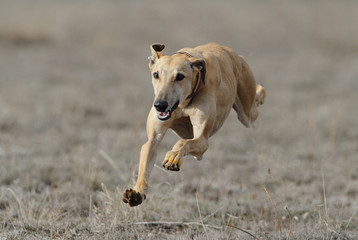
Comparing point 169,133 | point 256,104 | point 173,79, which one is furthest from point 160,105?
point 169,133

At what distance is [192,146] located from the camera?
4559mm

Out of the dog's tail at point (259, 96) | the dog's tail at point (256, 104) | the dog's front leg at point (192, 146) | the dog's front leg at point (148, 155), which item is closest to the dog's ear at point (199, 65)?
the dog's front leg at point (192, 146)

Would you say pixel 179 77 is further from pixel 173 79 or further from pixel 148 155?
pixel 148 155

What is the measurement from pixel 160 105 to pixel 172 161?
46cm

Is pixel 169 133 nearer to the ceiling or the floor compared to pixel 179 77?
nearer to the floor

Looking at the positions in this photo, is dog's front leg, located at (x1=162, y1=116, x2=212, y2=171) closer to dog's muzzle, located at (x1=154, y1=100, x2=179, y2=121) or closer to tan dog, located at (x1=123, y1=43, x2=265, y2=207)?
tan dog, located at (x1=123, y1=43, x2=265, y2=207)

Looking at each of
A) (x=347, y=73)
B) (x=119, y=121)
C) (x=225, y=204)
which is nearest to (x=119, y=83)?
(x=119, y=121)

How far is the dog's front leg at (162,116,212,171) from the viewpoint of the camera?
4227mm

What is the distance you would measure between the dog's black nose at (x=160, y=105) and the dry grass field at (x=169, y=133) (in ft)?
4.25

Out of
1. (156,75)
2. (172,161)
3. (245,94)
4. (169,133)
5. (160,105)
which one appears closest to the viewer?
(172,161)

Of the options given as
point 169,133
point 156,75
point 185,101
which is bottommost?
point 169,133

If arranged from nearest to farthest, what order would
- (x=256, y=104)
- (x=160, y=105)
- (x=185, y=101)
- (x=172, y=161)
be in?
(x=172, y=161) → (x=160, y=105) → (x=185, y=101) → (x=256, y=104)

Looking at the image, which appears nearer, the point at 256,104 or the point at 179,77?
the point at 179,77

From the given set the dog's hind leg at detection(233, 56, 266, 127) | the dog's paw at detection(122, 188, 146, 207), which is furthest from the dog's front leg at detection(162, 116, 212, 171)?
the dog's hind leg at detection(233, 56, 266, 127)
